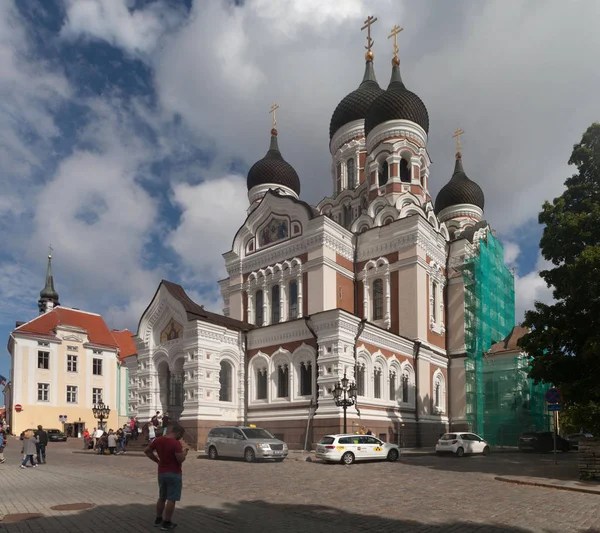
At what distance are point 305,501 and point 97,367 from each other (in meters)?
45.0

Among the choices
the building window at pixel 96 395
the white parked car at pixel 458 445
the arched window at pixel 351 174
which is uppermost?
the arched window at pixel 351 174

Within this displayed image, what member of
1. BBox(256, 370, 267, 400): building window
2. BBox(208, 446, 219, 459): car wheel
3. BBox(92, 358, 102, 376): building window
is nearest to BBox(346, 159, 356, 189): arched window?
BBox(256, 370, 267, 400): building window

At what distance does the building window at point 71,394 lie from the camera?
48.8 meters

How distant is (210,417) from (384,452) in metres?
9.88

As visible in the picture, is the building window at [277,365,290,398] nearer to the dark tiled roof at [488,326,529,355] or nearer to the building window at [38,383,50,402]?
the dark tiled roof at [488,326,529,355]

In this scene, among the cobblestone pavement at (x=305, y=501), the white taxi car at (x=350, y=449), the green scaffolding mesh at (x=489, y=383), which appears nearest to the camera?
the cobblestone pavement at (x=305, y=501)

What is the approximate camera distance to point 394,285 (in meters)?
31.6

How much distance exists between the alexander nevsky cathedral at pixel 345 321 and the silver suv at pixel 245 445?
4514 mm

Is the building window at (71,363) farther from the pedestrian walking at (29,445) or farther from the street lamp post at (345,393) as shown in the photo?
the street lamp post at (345,393)

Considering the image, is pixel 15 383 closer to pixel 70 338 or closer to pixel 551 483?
pixel 70 338

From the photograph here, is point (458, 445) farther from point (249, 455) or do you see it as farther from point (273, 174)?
point (273, 174)

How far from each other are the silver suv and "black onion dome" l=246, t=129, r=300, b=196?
25.2 metres

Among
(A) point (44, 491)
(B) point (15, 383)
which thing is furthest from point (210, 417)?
(B) point (15, 383)

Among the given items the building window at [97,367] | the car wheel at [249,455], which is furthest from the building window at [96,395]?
the car wheel at [249,455]
